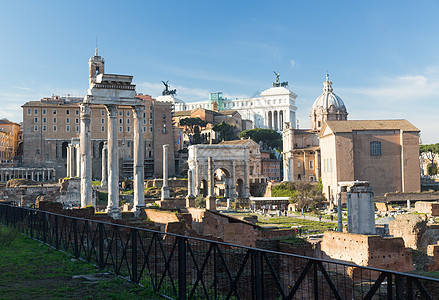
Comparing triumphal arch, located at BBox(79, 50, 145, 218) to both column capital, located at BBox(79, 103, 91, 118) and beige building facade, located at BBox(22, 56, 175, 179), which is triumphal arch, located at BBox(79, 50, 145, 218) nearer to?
column capital, located at BBox(79, 103, 91, 118)

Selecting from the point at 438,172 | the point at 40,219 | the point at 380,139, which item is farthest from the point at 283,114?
the point at 40,219

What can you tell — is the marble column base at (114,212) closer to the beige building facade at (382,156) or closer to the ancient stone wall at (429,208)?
the ancient stone wall at (429,208)

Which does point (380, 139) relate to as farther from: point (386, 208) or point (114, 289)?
point (114, 289)

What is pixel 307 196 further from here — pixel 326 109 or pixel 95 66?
pixel 95 66

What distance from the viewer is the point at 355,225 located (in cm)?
2370

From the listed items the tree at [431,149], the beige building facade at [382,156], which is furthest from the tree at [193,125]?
the beige building facade at [382,156]

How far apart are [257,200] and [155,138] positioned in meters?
28.3

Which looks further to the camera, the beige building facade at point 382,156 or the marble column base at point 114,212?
the beige building facade at point 382,156

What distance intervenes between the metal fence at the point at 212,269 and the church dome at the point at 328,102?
6570cm

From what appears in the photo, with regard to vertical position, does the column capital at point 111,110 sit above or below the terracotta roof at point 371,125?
below

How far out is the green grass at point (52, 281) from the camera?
6867mm

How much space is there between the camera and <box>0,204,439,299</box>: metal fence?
5168mm

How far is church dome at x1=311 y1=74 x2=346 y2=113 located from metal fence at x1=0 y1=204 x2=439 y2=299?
65703 mm

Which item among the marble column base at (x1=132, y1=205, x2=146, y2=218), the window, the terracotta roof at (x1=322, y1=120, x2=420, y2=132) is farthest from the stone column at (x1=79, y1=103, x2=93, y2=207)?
the window
